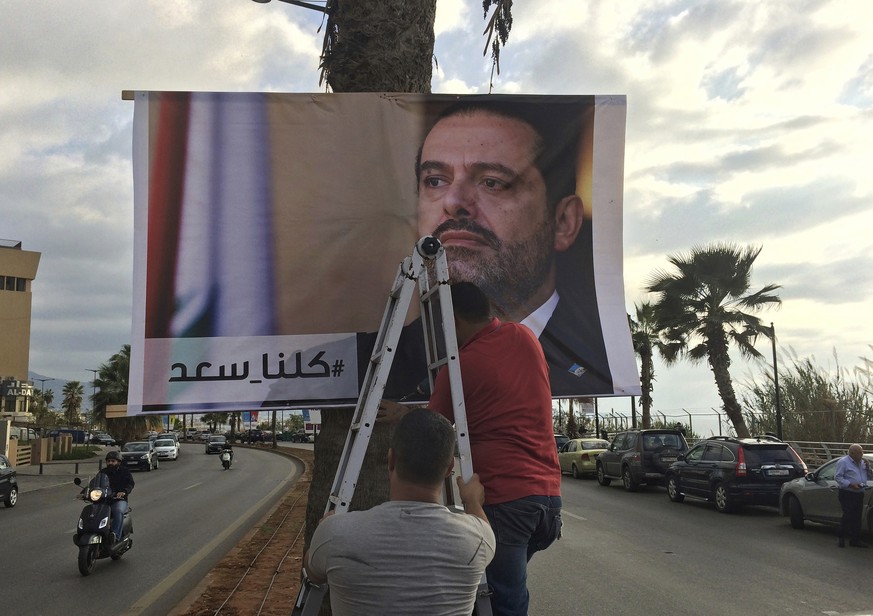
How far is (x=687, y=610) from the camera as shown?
8.05m

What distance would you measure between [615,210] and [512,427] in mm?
2230

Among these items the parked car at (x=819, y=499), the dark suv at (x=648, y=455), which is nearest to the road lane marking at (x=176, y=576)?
the parked car at (x=819, y=499)

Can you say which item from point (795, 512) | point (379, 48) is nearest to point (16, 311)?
point (795, 512)

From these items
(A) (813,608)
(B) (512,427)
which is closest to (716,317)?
(A) (813,608)

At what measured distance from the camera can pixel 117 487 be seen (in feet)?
38.2

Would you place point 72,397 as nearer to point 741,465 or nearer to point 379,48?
point 741,465

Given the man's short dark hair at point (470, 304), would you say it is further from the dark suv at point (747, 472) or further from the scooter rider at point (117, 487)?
the dark suv at point (747, 472)

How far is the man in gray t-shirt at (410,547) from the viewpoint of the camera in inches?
94.8

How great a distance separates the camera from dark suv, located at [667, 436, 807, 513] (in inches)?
643

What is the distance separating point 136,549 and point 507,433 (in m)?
11.5

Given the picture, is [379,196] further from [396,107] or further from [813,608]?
[813,608]

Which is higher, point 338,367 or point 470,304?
point 470,304

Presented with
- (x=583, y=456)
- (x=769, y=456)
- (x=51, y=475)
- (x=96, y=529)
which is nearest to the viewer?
(x=96, y=529)

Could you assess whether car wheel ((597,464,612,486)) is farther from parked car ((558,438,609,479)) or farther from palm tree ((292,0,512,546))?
palm tree ((292,0,512,546))
